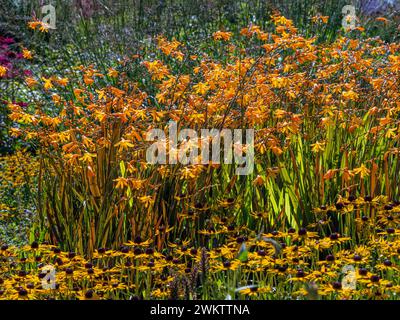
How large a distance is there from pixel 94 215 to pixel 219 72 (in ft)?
3.88

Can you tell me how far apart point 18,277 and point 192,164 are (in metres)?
1.14

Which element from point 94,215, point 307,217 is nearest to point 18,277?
point 94,215

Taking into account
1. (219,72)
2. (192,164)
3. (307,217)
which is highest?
(219,72)

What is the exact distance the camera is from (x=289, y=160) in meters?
4.84

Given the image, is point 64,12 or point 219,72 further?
point 64,12

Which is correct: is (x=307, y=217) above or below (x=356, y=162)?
below

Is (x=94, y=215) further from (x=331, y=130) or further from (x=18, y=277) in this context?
(x=331, y=130)
